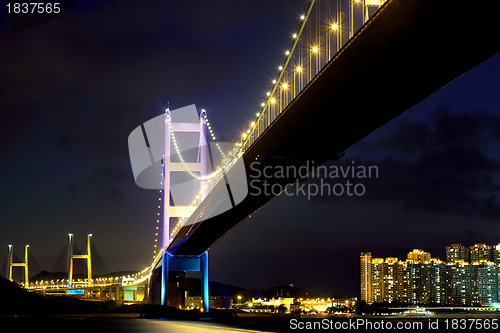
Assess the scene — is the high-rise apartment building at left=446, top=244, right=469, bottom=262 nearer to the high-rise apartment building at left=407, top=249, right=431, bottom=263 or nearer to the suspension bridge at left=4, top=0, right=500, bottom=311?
the high-rise apartment building at left=407, top=249, right=431, bottom=263

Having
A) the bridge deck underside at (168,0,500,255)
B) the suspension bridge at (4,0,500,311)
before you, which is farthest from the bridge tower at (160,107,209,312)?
the bridge deck underside at (168,0,500,255)

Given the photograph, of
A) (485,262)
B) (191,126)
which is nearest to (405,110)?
(191,126)

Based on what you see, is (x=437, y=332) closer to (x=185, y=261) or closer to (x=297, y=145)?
(x=297, y=145)

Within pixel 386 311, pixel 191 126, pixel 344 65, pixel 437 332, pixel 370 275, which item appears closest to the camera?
pixel 344 65

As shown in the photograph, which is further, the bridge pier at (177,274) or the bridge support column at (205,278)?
the bridge support column at (205,278)

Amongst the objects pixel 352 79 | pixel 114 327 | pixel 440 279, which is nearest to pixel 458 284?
pixel 440 279

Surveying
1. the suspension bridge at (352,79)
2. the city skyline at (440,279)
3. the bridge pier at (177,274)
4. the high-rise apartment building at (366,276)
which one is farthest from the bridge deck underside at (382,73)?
the high-rise apartment building at (366,276)

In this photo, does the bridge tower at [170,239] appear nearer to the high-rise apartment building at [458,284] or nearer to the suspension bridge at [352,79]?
the suspension bridge at [352,79]
